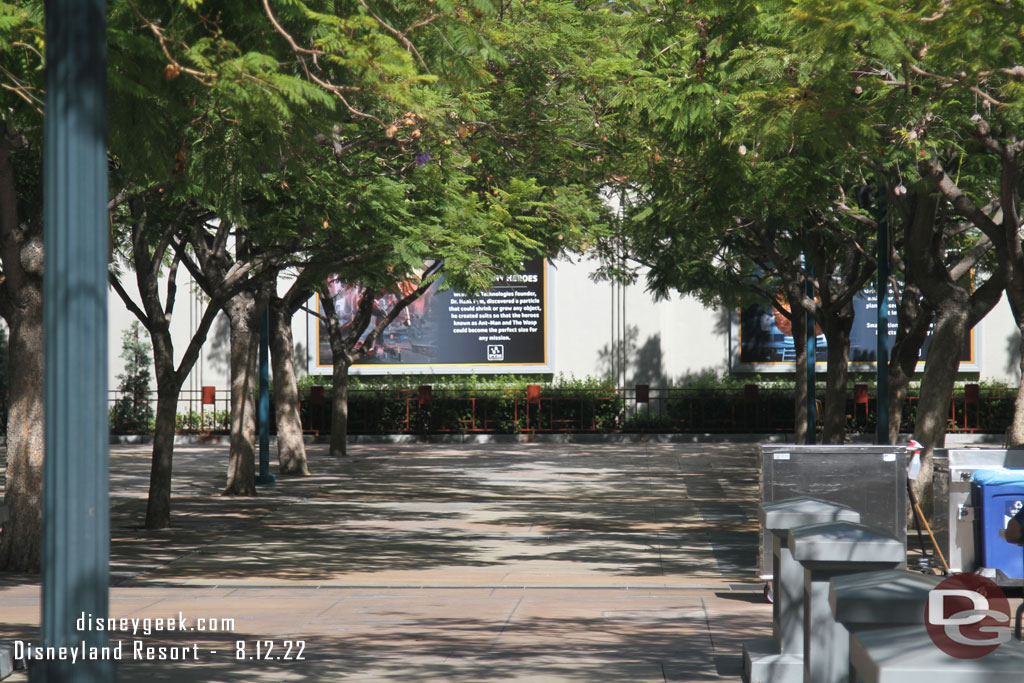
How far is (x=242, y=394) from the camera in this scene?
776 inches

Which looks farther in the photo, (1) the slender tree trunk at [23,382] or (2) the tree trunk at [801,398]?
(2) the tree trunk at [801,398]

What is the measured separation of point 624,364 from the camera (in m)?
36.9

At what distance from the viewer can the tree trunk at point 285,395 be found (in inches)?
910

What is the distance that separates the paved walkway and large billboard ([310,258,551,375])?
1350 cm

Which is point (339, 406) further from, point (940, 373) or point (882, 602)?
point (882, 602)

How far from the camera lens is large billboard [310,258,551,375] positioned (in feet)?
120

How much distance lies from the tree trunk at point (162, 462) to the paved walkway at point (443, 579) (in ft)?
0.94

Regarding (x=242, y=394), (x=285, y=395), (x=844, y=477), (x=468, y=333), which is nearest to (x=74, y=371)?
(x=844, y=477)

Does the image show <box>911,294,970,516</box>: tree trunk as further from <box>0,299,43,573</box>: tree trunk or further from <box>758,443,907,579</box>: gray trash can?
<box>0,299,43,573</box>: tree trunk

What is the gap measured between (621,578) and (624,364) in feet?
81.9

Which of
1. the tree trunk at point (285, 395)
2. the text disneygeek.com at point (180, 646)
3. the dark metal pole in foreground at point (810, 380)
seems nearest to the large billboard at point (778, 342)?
the dark metal pole in foreground at point (810, 380)

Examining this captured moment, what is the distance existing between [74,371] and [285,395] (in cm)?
1880

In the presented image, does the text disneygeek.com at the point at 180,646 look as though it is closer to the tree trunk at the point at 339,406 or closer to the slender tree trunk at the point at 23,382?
the slender tree trunk at the point at 23,382

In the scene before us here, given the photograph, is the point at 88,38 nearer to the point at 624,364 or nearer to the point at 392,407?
the point at 392,407
